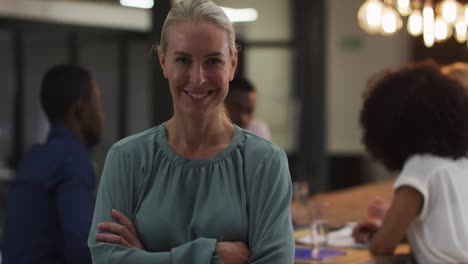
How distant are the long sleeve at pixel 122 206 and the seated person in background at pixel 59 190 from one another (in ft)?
2.44

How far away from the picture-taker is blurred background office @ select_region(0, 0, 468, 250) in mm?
7098

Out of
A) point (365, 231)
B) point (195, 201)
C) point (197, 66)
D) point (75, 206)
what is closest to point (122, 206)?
point (195, 201)

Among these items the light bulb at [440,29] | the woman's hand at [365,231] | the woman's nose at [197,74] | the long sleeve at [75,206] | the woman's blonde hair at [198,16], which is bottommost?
the woman's hand at [365,231]

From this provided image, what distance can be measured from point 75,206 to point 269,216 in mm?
1019

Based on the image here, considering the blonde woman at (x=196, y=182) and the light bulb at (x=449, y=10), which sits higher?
the light bulb at (x=449, y=10)

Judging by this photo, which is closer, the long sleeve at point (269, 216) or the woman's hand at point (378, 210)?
the long sleeve at point (269, 216)

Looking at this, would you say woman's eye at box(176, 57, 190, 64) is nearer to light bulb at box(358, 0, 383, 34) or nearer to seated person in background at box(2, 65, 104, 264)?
seated person in background at box(2, 65, 104, 264)

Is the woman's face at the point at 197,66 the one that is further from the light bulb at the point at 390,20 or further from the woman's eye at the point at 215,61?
the light bulb at the point at 390,20

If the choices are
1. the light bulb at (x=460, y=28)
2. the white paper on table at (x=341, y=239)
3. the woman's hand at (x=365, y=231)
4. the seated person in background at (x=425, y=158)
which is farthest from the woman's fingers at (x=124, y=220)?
the light bulb at (x=460, y=28)

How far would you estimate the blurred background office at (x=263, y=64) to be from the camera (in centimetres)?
710

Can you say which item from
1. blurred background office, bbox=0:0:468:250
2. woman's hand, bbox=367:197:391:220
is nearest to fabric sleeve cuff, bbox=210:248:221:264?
woman's hand, bbox=367:197:391:220

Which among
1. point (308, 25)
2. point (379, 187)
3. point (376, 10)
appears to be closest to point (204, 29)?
point (376, 10)

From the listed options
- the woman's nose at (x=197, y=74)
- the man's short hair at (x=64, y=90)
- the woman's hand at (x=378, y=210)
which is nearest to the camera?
the woman's nose at (x=197, y=74)

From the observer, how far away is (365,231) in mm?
3520
